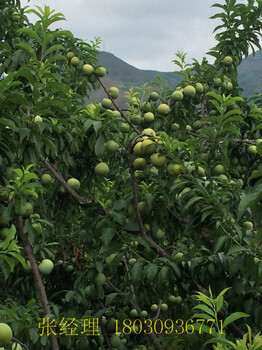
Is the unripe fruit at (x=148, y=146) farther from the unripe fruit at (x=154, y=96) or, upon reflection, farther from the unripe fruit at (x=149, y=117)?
the unripe fruit at (x=154, y=96)

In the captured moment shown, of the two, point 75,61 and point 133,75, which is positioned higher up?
point 133,75

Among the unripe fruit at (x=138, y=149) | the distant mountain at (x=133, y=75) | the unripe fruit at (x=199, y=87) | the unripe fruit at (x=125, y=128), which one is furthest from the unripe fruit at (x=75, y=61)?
the distant mountain at (x=133, y=75)

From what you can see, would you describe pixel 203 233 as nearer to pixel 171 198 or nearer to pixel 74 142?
pixel 171 198

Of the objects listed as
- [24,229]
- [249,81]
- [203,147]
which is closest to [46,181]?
[24,229]

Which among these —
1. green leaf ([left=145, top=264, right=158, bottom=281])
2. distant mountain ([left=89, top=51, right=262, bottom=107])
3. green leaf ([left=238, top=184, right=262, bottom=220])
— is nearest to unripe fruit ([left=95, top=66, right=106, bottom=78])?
green leaf ([left=145, top=264, right=158, bottom=281])

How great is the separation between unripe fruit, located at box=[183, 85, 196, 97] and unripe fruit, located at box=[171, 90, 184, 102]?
0.18 feet

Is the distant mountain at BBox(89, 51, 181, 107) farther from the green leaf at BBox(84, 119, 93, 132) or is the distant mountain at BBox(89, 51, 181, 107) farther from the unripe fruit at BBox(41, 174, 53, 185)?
the green leaf at BBox(84, 119, 93, 132)

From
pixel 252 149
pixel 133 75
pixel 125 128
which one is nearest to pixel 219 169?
pixel 252 149

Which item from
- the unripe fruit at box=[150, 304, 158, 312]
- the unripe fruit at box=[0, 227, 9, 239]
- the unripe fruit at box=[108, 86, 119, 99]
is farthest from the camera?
the unripe fruit at box=[150, 304, 158, 312]

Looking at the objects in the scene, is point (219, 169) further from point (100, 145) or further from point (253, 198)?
point (253, 198)

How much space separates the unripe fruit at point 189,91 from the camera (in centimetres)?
349

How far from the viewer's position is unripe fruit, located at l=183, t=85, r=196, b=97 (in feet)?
11.5

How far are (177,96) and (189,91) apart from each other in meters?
0.12

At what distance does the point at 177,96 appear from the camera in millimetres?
3441
